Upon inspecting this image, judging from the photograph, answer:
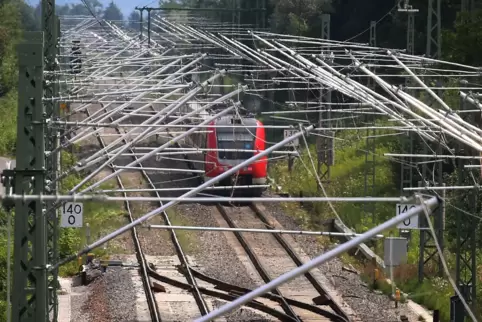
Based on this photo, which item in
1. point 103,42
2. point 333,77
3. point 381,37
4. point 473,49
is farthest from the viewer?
point 381,37

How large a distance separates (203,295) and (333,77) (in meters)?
4.26

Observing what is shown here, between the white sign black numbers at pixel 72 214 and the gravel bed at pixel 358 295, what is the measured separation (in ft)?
15.3

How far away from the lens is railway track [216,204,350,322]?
57.8 feet

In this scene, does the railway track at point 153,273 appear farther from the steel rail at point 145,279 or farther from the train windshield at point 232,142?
the train windshield at point 232,142

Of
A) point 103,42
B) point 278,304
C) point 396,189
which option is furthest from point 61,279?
point 103,42

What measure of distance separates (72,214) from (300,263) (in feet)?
24.3

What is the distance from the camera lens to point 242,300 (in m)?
6.56

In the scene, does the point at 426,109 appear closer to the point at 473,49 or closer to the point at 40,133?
the point at 40,133

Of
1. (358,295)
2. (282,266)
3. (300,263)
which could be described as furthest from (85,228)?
(358,295)

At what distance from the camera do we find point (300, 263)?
2166cm

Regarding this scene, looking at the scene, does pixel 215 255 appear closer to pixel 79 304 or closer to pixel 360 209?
pixel 79 304

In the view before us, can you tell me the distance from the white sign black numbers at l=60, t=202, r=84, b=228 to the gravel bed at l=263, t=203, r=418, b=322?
15.3 ft

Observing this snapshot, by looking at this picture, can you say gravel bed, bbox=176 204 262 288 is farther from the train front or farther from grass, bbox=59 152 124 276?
grass, bbox=59 152 124 276

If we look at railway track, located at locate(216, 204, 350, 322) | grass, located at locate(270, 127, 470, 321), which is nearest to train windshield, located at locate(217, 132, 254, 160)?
railway track, located at locate(216, 204, 350, 322)
